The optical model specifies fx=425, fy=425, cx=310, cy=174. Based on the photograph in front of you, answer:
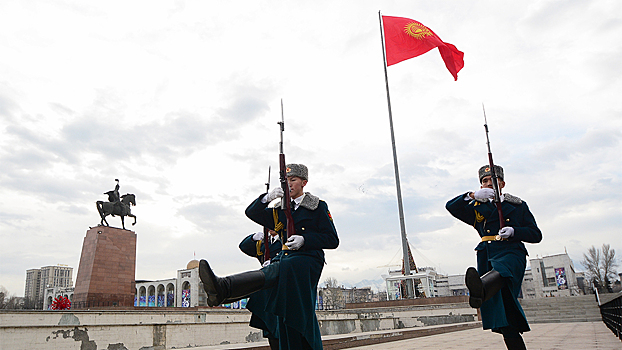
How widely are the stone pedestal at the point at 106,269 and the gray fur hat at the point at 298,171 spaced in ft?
51.4

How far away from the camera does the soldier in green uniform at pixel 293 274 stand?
9.96ft

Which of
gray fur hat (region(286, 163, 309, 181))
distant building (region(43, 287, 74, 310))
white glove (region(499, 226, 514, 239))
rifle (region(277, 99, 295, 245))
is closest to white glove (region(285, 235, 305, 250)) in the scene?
rifle (region(277, 99, 295, 245))

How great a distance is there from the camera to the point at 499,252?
3.88 metres

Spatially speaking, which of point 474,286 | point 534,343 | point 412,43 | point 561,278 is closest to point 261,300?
point 474,286

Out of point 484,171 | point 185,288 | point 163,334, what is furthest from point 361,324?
point 185,288

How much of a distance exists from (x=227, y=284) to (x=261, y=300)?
0.73 m

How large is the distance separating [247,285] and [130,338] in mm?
6152

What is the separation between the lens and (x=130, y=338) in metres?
8.00

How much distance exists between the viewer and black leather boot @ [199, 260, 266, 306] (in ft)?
9.26

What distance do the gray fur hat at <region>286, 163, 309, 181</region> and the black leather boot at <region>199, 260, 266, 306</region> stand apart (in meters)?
1.10

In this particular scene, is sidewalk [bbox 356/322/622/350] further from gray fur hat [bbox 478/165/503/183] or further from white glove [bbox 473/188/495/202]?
white glove [bbox 473/188/495/202]

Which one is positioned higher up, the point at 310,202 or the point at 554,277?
the point at 310,202

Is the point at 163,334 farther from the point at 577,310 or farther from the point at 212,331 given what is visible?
the point at 577,310

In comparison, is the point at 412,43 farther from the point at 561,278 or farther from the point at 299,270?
the point at 561,278
